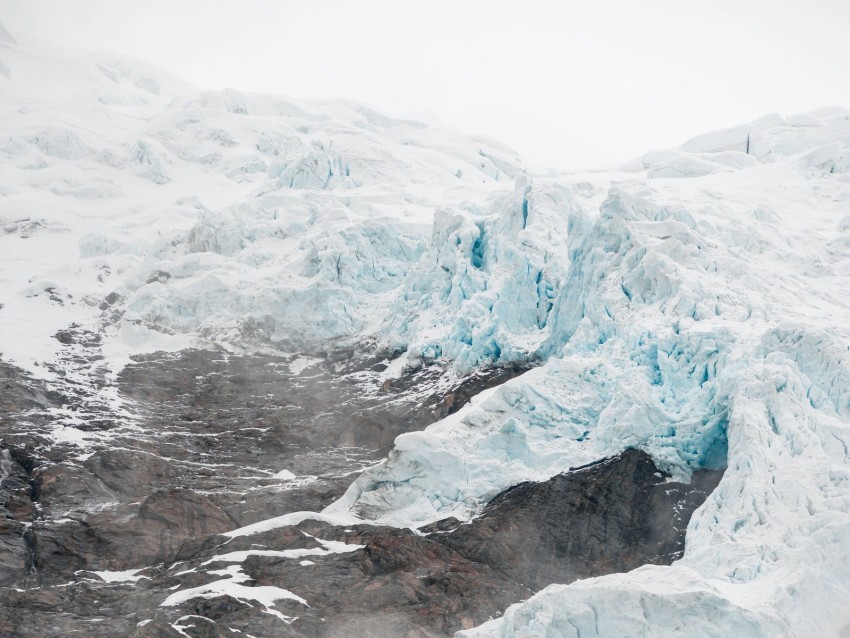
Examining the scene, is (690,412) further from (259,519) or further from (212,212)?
(212,212)

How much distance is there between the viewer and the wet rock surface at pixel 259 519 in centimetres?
3384

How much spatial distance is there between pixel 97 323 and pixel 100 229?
16625mm

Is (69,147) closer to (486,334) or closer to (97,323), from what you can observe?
(97,323)

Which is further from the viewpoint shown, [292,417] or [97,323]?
[97,323]

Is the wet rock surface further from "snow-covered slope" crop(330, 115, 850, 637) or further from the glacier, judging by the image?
"snow-covered slope" crop(330, 115, 850, 637)

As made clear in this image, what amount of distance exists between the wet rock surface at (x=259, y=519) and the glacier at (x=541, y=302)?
1507mm

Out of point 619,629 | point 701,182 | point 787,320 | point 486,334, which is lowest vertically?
point 619,629

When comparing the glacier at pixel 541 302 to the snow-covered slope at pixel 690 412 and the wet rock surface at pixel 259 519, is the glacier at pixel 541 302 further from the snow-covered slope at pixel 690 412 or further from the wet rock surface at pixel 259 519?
the wet rock surface at pixel 259 519

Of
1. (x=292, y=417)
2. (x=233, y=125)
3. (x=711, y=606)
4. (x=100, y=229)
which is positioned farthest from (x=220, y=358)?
(x=233, y=125)

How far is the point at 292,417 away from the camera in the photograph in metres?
49.7

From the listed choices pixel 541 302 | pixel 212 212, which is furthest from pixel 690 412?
pixel 212 212

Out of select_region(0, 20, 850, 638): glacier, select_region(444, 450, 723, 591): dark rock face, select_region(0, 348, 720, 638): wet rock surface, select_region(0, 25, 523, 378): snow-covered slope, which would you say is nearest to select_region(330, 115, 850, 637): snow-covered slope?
select_region(0, 20, 850, 638): glacier

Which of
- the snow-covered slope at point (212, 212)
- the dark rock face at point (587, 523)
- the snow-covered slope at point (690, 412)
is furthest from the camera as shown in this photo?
the snow-covered slope at point (212, 212)

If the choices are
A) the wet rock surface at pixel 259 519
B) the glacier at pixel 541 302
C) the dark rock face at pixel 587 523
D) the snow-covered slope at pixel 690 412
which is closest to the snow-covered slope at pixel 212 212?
the glacier at pixel 541 302
